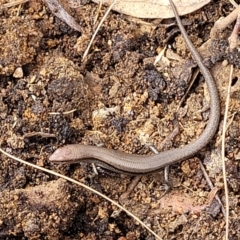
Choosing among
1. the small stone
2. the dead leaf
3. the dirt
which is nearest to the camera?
the dirt

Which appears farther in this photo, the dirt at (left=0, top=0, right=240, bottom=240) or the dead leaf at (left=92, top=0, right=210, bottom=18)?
the dead leaf at (left=92, top=0, right=210, bottom=18)

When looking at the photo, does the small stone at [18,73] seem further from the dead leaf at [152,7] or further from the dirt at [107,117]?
the dead leaf at [152,7]

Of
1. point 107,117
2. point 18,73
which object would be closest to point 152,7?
point 107,117

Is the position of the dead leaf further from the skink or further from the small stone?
the small stone

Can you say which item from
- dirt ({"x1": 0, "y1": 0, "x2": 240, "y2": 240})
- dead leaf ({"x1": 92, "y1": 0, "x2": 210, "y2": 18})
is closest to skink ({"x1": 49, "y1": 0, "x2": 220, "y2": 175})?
dirt ({"x1": 0, "y1": 0, "x2": 240, "y2": 240})

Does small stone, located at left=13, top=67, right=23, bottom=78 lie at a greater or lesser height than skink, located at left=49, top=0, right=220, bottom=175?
greater

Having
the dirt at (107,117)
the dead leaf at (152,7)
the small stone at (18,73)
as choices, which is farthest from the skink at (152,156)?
the small stone at (18,73)
